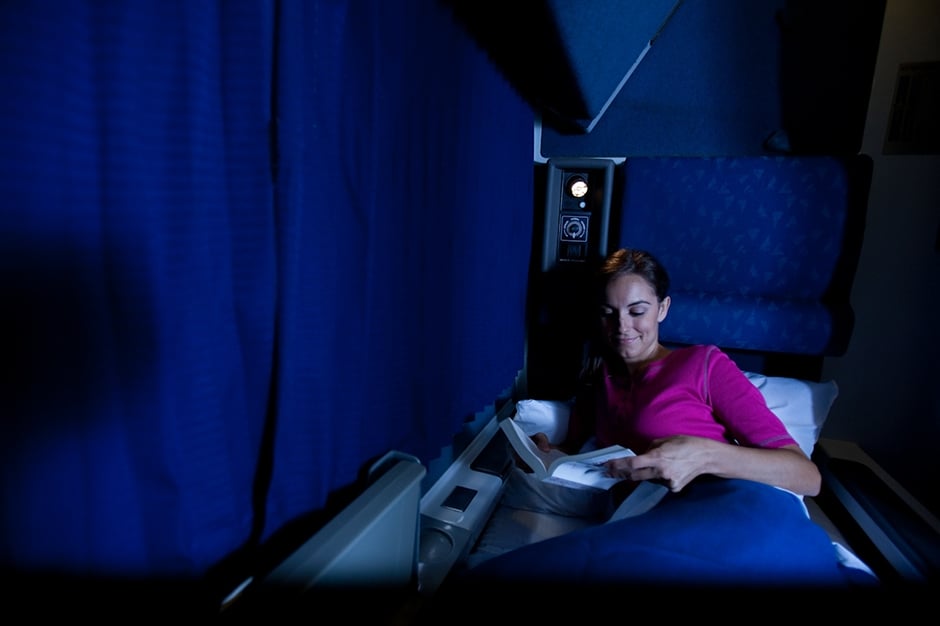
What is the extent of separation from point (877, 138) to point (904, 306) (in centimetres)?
73

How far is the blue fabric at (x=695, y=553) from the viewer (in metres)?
0.76

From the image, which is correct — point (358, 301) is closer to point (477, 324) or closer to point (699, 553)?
point (477, 324)

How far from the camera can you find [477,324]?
152 centimetres

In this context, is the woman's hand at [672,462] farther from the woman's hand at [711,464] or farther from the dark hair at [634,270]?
the dark hair at [634,270]

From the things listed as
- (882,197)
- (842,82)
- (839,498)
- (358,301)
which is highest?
(842,82)

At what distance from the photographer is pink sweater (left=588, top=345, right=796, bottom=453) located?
116 centimetres

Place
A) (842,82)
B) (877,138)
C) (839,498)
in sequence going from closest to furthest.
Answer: (839,498) → (842,82) → (877,138)

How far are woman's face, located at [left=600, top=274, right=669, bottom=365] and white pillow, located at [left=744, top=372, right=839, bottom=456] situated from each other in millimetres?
557

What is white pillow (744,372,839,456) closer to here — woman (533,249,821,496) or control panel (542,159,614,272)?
woman (533,249,821,496)

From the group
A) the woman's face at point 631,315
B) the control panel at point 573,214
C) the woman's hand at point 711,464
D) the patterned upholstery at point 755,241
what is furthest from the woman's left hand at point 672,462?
the control panel at point 573,214

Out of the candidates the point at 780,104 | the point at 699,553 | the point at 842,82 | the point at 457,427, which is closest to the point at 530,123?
the point at 780,104

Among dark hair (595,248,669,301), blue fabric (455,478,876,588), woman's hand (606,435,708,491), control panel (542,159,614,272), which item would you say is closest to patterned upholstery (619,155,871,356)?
control panel (542,159,614,272)

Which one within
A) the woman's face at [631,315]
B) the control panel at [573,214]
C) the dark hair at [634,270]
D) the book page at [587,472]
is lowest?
the book page at [587,472]

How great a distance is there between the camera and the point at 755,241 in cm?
169
